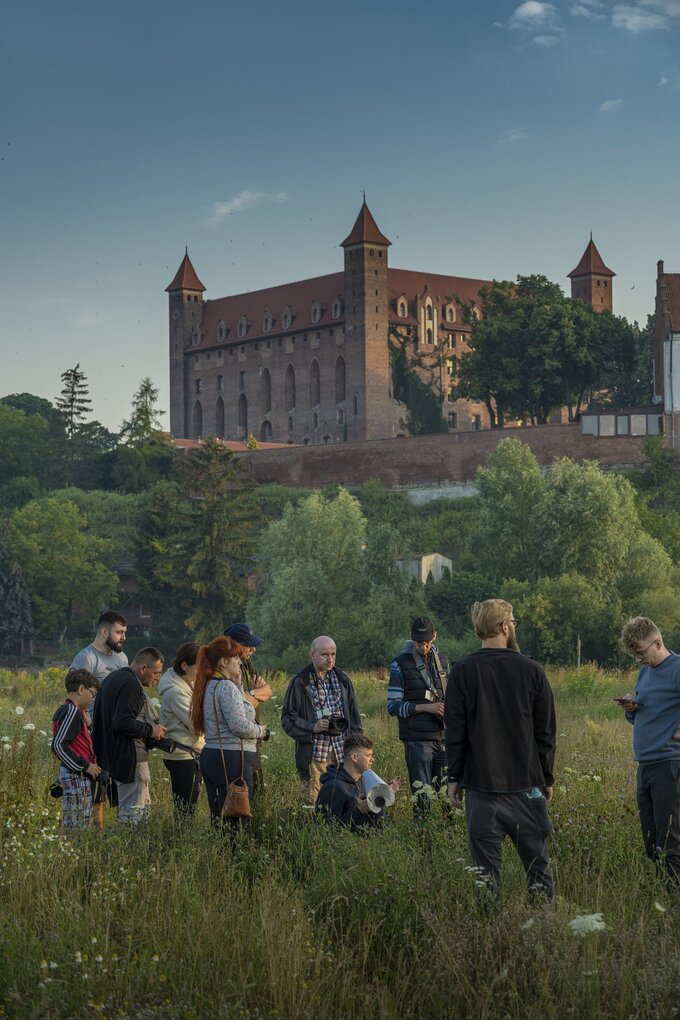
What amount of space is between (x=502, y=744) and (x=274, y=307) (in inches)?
3685

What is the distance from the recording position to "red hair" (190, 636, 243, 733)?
313 inches

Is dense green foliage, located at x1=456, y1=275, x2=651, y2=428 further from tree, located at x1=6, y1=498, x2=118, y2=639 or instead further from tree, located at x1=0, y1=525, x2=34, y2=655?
tree, located at x1=0, y1=525, x2=34, y2=655

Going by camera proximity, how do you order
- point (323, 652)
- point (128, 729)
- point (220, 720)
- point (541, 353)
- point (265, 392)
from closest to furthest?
point (220, 720), point (128, 729), point (323, 652), point (541, 353), point (265, 392)

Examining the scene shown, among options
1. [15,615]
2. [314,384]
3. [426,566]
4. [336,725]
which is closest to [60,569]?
[15,615]

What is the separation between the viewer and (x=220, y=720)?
791 centimetres

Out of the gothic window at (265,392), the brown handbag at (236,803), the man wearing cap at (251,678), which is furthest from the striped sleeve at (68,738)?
the gothic window at (265,392)

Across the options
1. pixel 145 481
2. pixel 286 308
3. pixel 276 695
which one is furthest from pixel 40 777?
pixel 286 308

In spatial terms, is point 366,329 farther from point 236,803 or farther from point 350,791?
point 236,803

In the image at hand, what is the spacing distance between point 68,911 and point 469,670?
1984 mm

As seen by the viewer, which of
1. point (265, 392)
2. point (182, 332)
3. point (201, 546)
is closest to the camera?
point (201, 546)

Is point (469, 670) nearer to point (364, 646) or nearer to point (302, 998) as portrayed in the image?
point (302, 998)

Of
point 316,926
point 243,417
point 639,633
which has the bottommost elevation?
point 316,926

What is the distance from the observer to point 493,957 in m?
5.72

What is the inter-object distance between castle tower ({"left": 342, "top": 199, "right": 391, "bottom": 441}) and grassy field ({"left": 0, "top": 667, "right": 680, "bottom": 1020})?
75.6 metres
